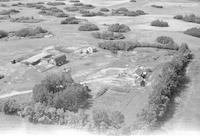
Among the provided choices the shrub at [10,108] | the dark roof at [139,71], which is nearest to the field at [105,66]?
the dark roof at [139,71]

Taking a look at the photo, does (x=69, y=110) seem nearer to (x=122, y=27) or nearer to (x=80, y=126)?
(x=80, y=126)

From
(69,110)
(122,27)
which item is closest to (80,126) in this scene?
(69,110)

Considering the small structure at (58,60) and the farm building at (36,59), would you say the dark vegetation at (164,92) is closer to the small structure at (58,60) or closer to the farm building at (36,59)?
the small structure at (58,60)

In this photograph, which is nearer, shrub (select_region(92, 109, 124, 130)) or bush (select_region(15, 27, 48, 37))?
shrub (select_region(92, 109, 124, 130))

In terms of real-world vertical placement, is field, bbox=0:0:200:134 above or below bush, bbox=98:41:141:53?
below

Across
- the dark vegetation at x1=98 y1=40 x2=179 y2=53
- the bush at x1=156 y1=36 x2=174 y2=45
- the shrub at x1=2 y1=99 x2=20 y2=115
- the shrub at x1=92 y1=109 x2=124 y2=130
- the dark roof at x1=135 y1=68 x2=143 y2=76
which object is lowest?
the shrub at x1=2 y1=99 x2=20 y2=115

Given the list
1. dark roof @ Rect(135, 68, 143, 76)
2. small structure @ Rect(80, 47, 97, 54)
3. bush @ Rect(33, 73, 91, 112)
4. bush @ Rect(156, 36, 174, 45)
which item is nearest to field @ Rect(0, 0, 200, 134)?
small structure @ Rect(80, 47, 97, 54)

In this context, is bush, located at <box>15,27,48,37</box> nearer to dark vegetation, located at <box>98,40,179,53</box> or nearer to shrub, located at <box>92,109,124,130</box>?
dark vegetation, located at <box>98,40,179,53</box>
